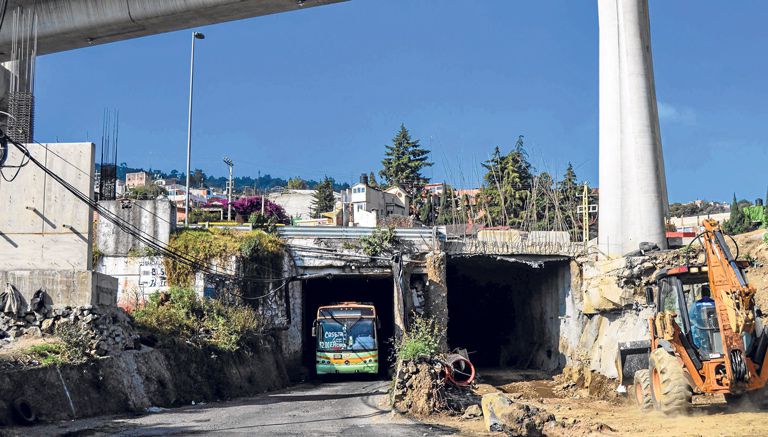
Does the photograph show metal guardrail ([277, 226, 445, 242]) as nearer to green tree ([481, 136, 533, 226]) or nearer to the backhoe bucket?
the backhoe bucket

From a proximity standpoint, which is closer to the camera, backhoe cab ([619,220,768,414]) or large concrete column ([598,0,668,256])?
backhoe cab ([619,220,768,414])

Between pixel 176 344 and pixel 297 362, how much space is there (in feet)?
40.7

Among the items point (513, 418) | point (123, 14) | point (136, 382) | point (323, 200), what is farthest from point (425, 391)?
point (323, 200)

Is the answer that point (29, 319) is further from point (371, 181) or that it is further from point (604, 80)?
point (371, 181)

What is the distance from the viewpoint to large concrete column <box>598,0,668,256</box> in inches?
1275

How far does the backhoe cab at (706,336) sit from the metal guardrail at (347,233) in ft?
65.6

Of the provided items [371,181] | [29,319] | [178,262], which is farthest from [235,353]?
[371,181]

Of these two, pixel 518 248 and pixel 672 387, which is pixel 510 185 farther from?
pixel 672 387

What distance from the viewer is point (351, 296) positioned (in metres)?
43.9

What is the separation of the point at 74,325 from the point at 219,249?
43.6 feet

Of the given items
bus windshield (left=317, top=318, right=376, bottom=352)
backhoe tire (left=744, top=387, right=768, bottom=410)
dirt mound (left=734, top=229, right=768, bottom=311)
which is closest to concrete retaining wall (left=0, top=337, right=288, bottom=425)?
bus windshield (left=317, top=318, right=376, bottom=352)

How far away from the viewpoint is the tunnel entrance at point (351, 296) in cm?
4022

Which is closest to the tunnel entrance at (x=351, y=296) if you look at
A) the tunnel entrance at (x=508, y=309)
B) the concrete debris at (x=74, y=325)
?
the tunnel entrance at (x=508, y=309)

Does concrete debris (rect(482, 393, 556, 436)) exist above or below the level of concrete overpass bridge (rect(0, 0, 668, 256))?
below
